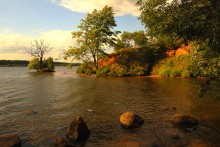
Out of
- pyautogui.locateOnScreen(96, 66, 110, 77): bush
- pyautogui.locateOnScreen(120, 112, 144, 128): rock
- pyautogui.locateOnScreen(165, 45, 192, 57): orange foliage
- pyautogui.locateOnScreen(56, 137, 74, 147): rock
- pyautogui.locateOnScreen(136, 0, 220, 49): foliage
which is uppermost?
pyautogui.locateOnScreen(165, 45, 192, 57): orange foliage

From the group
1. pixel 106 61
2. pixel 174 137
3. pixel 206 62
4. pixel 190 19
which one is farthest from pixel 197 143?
pixel 106 61

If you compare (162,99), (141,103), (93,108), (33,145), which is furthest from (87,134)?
(162,99)

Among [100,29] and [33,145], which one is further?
[100,29]

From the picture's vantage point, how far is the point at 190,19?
1131cm

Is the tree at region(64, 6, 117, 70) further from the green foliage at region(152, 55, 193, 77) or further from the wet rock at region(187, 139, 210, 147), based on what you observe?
the wet rock at region(187, 139, 210, 147)

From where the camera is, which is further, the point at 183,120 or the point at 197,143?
the point at 183,120

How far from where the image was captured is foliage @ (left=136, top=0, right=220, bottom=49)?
1096 centimetres

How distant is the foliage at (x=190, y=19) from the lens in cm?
1096

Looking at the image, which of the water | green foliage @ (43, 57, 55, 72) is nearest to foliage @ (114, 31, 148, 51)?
green foliage @ (43, 57, 55, 72)

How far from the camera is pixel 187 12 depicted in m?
11.4

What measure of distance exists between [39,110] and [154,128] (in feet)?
34.0

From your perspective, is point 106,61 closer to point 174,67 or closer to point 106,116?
point 174,67

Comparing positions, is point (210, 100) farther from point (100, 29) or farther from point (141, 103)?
point (100, 29)

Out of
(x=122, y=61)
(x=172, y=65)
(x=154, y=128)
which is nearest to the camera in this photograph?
(x=154, y=128)
